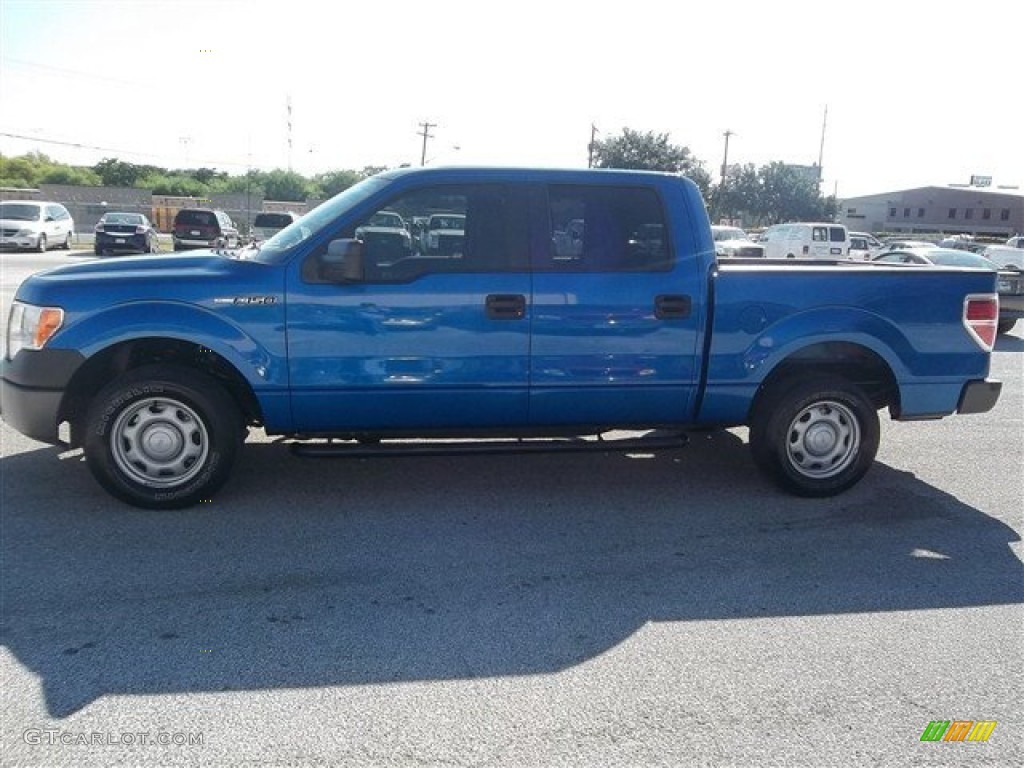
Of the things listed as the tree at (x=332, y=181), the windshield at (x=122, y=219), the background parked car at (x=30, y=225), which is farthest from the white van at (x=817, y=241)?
the tree at (x=332, y=181)

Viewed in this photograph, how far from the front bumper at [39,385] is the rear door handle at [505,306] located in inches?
91.7

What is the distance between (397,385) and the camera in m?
4.87

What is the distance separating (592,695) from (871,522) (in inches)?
109

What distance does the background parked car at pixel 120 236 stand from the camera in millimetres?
27172

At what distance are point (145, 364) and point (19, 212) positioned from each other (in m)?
26.9

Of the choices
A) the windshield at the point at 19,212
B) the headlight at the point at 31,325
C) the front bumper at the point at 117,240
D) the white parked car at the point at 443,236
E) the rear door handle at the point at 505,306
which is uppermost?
the white parked car at the point at 443,236

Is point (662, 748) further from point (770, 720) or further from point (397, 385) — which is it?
point (397, 385)

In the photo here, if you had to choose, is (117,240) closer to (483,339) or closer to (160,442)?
(160,442)

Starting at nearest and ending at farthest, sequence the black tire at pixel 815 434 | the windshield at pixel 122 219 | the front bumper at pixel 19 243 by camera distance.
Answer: the black tire at pixel 815 434 → the front bumper at pixel 19 243 → the windshield at pixel 122 219

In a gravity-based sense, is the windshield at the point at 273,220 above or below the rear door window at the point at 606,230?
below

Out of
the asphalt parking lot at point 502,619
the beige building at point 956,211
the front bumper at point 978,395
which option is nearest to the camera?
the asphalt parking lot at point 502,619

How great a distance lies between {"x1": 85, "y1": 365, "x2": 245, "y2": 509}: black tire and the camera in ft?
15.4

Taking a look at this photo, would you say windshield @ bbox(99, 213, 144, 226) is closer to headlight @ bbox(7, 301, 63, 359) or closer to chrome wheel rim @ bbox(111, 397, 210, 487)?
headlight @ bbox(7, 301, 63, 359)

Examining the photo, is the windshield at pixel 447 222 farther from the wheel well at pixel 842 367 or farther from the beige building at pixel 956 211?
the beige building at pixel 956 211
